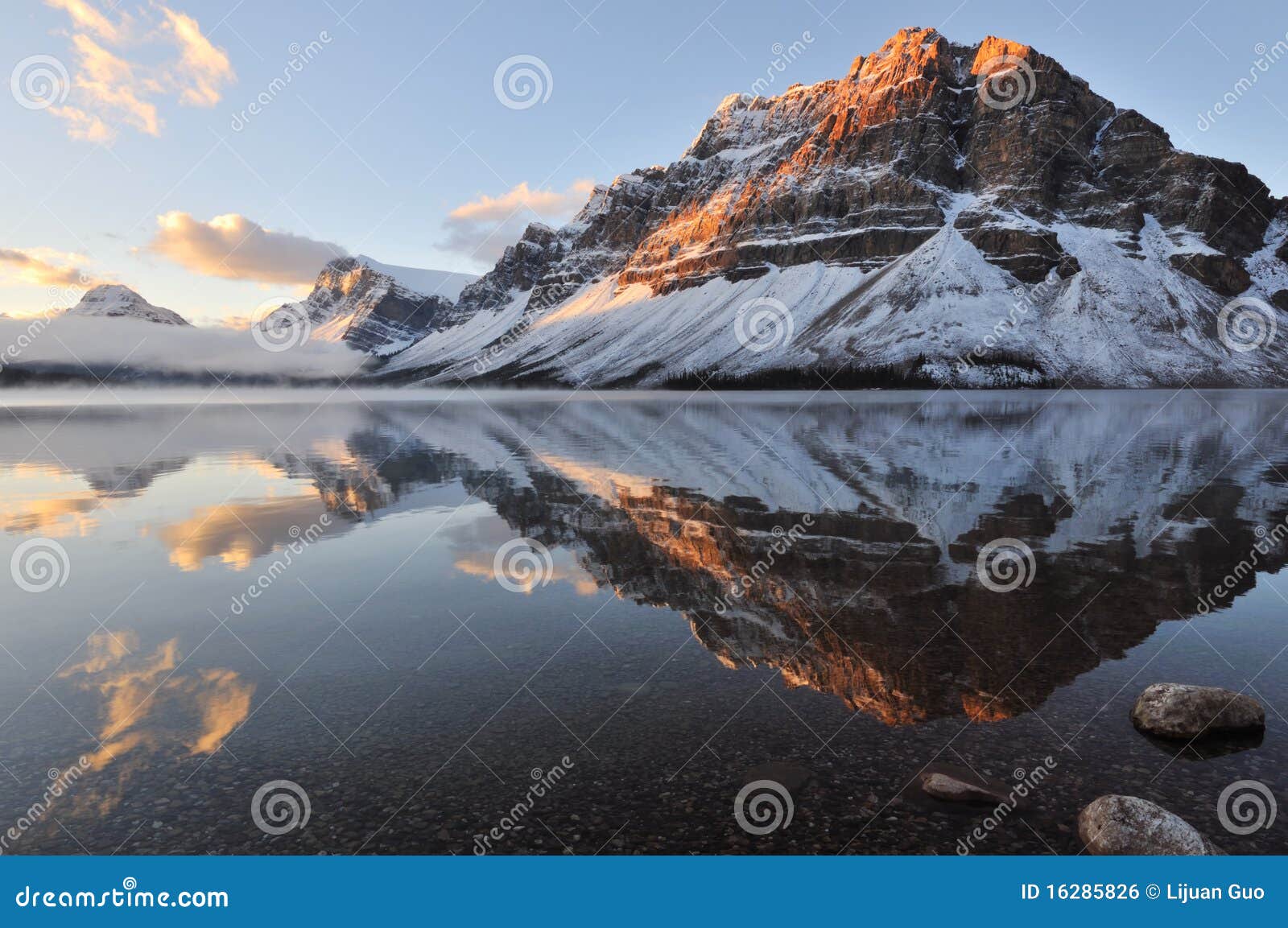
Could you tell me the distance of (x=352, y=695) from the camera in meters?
11.7

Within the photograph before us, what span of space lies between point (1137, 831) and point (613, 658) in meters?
8.10

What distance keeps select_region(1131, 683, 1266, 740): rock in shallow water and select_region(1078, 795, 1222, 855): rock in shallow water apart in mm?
2683

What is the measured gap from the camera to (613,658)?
43.2ft

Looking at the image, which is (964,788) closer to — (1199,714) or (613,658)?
(1199,714)

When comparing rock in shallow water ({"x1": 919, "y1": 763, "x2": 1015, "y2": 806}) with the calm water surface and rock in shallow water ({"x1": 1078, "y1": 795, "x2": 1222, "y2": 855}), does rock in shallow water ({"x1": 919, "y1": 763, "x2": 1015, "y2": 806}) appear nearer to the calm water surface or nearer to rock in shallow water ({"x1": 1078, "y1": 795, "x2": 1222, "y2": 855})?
the calm water surface

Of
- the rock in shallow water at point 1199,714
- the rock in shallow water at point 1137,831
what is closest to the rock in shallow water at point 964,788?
the rock in shallow water at point 1137,831

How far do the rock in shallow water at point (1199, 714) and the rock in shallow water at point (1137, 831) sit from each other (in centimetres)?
268

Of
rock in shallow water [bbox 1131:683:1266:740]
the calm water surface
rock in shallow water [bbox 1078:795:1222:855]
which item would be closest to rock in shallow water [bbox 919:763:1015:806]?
the calm water surface

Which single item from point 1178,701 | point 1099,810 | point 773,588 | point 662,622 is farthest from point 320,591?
point 1178,701

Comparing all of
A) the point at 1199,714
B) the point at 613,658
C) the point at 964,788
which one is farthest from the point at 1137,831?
the point at 613,658

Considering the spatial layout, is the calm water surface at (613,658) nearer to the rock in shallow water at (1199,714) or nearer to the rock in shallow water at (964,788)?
the rock in shallow water at (964,788)

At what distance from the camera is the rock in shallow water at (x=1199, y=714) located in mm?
10281

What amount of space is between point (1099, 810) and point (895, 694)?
12.1ft

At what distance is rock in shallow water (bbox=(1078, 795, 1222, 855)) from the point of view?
25.1 ft
